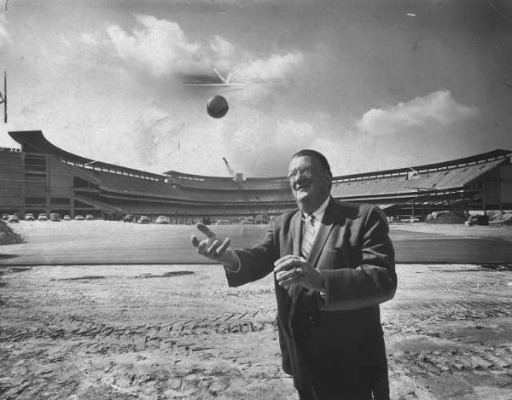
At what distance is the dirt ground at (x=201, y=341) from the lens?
2.98 meters

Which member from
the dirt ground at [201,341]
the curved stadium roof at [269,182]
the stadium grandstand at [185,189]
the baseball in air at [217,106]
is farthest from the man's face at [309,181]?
the curved stadium roof at [269,182]

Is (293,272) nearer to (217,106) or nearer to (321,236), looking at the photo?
(321,236)

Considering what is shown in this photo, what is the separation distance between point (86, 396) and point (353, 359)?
2.39 meters

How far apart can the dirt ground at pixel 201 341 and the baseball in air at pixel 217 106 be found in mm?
3425

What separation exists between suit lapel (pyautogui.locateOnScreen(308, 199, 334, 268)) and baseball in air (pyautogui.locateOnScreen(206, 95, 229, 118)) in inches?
201

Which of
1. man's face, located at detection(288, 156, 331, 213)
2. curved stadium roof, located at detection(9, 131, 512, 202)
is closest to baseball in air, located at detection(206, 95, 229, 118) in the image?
man's face, located at detection(288, 156, 331, 213)

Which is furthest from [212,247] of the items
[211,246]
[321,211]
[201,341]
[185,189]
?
[185,189]

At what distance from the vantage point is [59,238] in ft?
54.3

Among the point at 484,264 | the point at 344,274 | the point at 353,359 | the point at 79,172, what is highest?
the point at 79,172

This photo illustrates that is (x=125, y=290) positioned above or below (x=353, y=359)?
below

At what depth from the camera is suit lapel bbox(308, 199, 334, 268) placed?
177 cm

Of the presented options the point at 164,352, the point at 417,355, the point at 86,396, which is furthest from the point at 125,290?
the point at 417,355

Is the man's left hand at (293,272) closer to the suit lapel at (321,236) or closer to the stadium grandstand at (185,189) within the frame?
the suit lapel at (321,236)

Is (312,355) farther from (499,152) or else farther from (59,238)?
(499,152)
